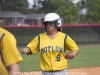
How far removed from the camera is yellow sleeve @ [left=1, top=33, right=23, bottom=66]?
2.38 m

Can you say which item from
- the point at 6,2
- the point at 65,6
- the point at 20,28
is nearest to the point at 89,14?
the point at 65,6

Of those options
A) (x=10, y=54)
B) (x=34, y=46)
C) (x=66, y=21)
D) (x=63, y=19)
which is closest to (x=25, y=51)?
(x=34, y=46)

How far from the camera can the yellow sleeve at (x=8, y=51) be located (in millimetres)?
2383

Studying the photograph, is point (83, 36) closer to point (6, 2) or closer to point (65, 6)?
point (65, 6)

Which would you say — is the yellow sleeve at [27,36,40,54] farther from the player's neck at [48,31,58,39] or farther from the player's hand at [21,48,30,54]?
the player's neck at [48,31,58,39]

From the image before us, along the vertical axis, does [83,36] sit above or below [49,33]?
below

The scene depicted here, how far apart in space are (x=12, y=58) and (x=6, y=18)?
57.0 meters

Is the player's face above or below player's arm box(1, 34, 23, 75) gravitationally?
below

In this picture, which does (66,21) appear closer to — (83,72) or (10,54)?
(83,72)

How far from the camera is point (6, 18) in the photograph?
2312 inches

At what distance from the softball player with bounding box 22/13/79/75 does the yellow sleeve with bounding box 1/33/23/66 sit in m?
1.69

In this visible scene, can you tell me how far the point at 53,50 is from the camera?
4.10 metres

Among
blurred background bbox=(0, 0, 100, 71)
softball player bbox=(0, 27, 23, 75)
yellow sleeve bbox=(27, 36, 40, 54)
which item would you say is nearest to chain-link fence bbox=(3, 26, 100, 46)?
blurred background bbox=(0, 0, 100, 71)

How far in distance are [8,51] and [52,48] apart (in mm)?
1780
